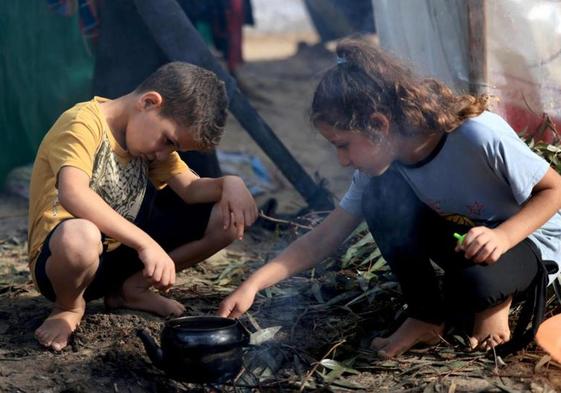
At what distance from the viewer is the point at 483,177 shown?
314 cm

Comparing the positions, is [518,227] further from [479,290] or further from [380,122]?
[380,122]

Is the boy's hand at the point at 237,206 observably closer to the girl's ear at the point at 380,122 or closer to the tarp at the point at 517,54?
the girl's ear at the point at 380,122

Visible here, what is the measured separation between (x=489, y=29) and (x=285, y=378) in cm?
230

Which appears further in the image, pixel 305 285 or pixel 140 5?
pixel 140 5

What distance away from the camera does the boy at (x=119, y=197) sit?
3105 mm

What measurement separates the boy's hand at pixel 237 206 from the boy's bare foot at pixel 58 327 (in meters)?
0.64

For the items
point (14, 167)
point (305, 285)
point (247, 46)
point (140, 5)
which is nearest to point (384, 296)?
point (305, 285)

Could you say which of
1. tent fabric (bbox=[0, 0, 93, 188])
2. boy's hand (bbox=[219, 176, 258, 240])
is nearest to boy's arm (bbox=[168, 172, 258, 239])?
boy's hand (bbox=[219, 176, 258, 240])

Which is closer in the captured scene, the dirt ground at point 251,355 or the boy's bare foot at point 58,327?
the dirt ground at point 251,355

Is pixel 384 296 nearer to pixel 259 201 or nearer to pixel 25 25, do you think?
pixel 259 201

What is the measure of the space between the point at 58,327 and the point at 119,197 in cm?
53

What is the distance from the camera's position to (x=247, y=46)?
1177cm

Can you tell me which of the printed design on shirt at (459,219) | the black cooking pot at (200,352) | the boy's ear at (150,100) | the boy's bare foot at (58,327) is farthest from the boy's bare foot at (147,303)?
the printed design on shirt at (459,219)

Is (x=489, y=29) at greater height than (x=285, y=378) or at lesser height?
greater
